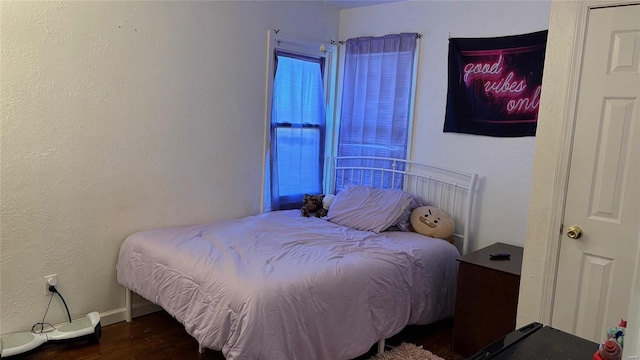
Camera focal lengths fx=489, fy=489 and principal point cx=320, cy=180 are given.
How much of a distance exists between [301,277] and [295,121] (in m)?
1.99

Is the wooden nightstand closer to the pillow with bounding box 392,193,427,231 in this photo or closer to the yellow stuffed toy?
the yellow stuffed toy

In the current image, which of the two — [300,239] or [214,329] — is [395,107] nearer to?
[300,239]

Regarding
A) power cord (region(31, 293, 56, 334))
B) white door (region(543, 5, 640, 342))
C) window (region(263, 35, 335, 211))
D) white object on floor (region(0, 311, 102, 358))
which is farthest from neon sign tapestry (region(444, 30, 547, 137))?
power cord (region(31, 293, 56, 334))

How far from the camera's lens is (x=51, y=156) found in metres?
2.81

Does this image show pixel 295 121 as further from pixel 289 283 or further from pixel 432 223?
pixel 289 283

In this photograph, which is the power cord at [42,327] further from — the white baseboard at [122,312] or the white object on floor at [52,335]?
the white baseboard at [122,312]

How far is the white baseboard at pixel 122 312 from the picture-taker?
316cm

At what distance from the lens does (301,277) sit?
2.45 metres

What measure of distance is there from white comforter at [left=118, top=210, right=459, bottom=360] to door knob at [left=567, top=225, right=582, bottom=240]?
0.98 meters

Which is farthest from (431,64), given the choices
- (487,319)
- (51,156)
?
(51,156)

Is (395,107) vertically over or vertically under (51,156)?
over

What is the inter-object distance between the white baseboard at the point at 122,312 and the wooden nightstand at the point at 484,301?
202 centimetres

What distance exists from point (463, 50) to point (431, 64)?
11.3 inches

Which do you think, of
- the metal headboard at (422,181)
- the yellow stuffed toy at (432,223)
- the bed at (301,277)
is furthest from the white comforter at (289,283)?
the metal headboard at (422,181)
